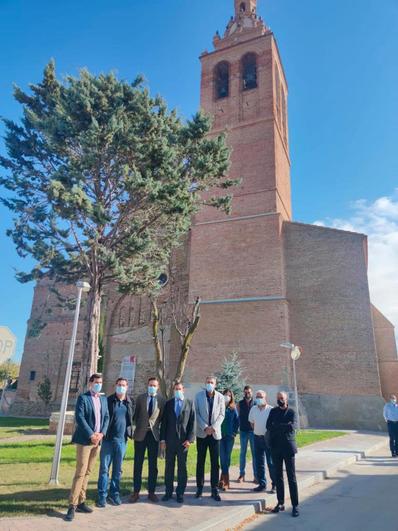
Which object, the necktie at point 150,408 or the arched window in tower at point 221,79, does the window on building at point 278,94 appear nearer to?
the arched window in tower at point 221,79

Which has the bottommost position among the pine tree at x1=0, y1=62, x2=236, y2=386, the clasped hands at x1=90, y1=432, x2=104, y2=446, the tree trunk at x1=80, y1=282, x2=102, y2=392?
the clasped hands at x1=90, y1=432, x2=104, y2=446

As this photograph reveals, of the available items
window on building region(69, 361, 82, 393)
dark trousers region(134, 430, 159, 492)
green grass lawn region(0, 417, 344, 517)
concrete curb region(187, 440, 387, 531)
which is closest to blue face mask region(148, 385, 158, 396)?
dark trousers region(134, 430, 159, 492)

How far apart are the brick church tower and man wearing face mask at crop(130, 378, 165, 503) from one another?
46.7 ft

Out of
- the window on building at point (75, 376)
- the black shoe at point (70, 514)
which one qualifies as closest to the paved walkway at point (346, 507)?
the black shoe at point (70, 514)

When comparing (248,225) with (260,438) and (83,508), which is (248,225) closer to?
(260,438)

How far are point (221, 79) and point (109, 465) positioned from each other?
1125 inches

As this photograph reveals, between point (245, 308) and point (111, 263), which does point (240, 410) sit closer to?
point (111, 263)

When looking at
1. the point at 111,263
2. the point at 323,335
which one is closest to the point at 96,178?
the point at 111,263

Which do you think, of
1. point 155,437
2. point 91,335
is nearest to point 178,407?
point 155,437

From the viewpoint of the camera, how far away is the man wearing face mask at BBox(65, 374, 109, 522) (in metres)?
4.75

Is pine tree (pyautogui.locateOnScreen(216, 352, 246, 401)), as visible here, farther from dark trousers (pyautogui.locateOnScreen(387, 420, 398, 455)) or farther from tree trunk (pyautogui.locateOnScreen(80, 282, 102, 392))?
dark trousers (pyautogui.locateOnScreen(387, 420, 398, 455))

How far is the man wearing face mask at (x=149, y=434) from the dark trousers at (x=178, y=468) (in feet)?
0.57

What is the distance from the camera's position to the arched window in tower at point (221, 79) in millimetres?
27547

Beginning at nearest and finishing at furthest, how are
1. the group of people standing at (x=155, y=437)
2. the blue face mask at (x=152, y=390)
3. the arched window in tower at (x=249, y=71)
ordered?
1. the group of people standing at (x=155, y=437)
2. the blue face mask at (x=152, y=390)
3. the arched window in tower at (x=249, y=71)
